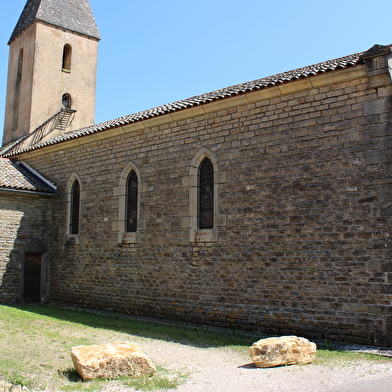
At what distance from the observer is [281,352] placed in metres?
7.13

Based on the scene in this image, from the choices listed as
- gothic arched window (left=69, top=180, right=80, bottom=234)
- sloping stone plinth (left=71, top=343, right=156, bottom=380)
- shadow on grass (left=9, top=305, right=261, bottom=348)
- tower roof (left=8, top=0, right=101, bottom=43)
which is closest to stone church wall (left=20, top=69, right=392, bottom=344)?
shadow on grass (left=9, top=305, right=261, bottom=348)

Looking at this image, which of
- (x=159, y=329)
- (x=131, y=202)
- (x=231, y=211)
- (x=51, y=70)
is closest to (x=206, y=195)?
(x=231, y=211)

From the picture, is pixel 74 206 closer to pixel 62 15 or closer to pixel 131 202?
pixel 131 202

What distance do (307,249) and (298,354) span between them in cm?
267

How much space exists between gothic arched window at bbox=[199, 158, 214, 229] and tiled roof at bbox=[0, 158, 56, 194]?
6.50 m

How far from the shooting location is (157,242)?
Result: 12211mm

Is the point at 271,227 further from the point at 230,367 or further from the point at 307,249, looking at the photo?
the point at 230,367

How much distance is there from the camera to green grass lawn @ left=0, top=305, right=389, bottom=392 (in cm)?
621

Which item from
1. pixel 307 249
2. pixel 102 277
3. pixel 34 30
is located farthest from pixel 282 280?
pixel 34 30

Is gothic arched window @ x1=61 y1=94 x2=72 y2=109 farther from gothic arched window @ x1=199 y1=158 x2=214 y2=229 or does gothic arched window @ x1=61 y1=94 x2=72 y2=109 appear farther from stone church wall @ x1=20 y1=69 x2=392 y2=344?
gothic arched window @ x1=199 y1=158 x2=214 y2=229

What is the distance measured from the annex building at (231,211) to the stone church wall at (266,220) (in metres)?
0.03

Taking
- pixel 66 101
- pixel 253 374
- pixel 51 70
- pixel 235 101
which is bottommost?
pixel 253 374

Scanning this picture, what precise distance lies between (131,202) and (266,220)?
4.69 meters

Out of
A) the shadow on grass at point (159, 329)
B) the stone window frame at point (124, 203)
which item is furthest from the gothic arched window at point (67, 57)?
the shadow on grass at point (159, 329)
